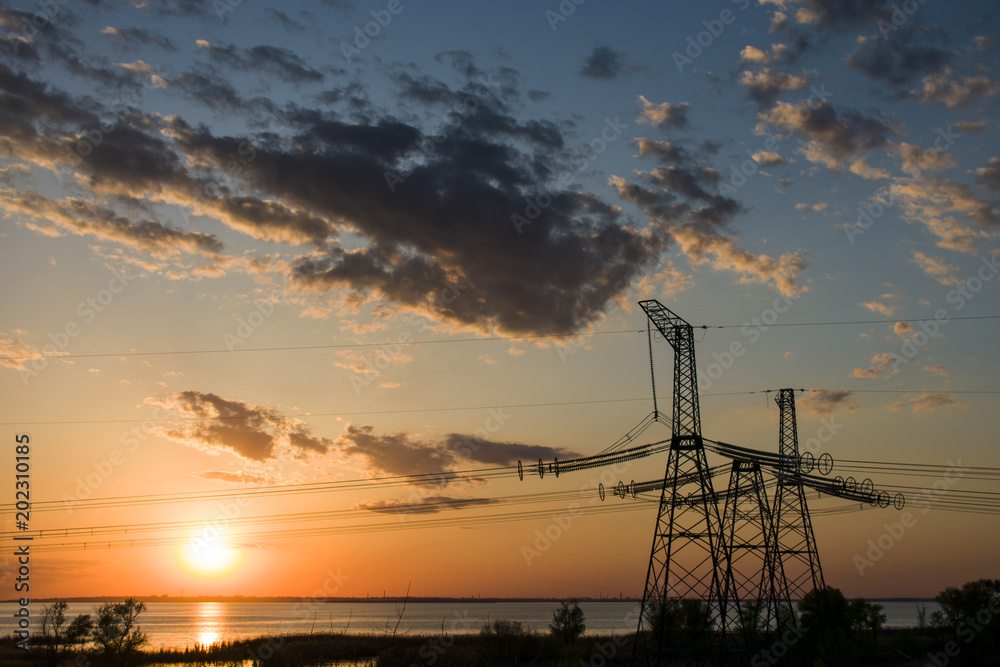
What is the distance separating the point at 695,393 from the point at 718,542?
8.85m

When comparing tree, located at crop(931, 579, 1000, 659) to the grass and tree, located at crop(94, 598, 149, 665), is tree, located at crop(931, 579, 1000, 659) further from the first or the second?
tree, located at crop(94, 598, 149, 665)

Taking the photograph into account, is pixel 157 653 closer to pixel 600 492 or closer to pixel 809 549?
pixel 600 492

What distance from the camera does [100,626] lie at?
74438 mm

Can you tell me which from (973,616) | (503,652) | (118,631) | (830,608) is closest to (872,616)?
(973,616)

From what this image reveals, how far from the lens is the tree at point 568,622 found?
281 ft

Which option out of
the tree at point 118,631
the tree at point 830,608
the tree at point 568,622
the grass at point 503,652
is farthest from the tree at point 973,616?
the tree at point 118,631

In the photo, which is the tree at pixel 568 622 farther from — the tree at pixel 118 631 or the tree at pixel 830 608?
the tree at pixel 118 631

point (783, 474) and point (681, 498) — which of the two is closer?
point (681, 498)

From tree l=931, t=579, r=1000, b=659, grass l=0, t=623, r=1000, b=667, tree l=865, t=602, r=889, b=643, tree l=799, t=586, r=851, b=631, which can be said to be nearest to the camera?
grass l=0, t=623, r=1000, b=667

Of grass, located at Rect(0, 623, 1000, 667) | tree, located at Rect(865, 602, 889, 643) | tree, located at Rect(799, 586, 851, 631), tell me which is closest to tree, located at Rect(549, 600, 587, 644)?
grass, located at Rect(0, 623, 1000, 667)

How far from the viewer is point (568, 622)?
87.9m

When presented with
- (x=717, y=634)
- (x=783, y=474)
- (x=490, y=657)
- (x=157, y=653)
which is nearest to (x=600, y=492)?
(x=783, y=474)

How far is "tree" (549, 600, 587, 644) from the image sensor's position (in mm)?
85562

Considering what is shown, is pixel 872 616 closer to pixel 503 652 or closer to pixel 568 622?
pixel 568 622
